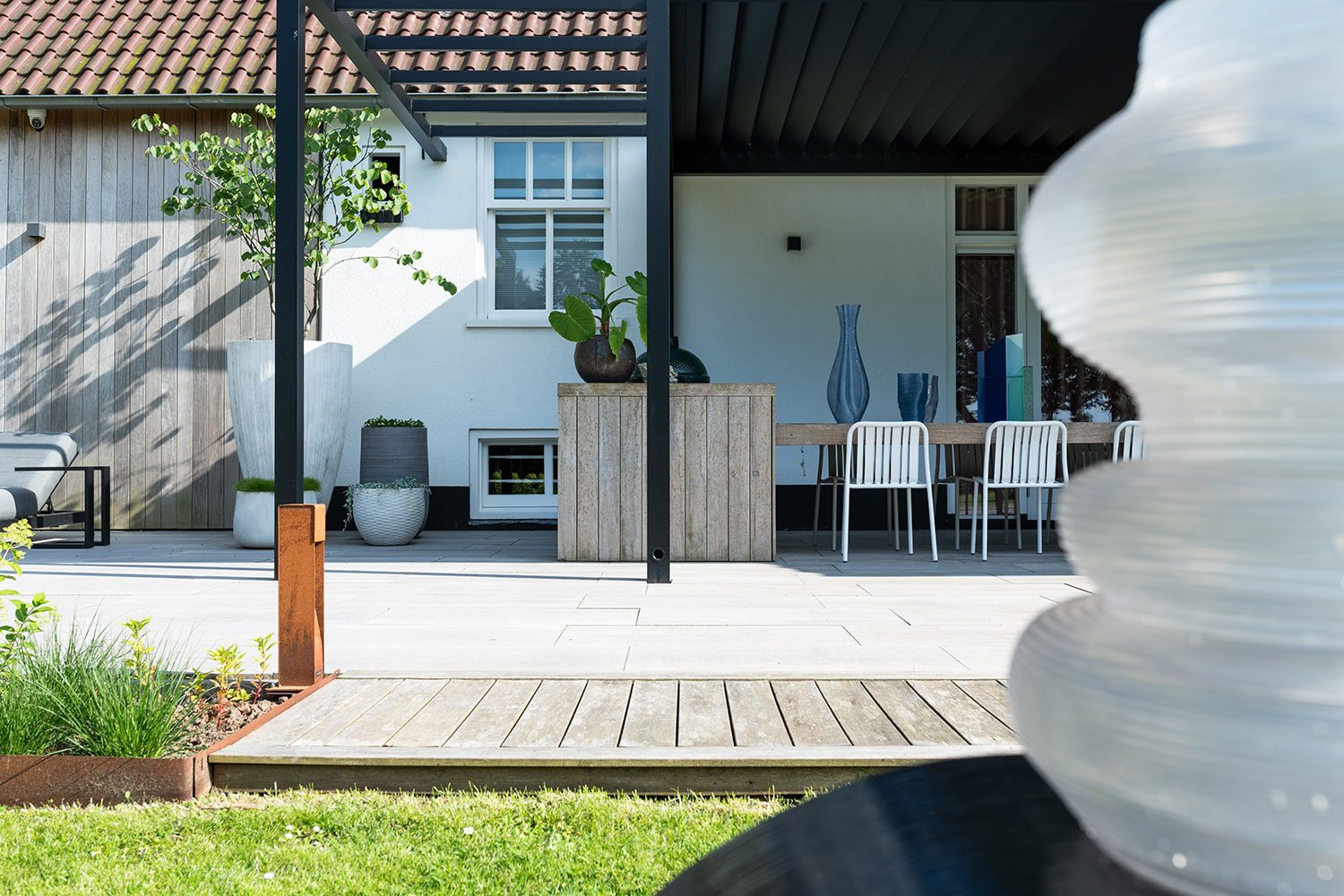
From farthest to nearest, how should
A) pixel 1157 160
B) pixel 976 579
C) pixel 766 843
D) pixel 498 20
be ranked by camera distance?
pixel 498 20, pixel 976 579, pixel 766 843, pixel 1157 160

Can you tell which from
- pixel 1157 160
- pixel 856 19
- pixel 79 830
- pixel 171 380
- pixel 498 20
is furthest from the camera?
pixel 498 20

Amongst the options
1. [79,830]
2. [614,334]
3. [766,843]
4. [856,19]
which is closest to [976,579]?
[614,334]

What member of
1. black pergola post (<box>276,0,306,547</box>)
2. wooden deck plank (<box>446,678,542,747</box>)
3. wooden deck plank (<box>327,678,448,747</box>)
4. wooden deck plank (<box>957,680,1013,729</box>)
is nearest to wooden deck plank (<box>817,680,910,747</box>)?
wooden deck plank (<box>957,680,1013,729</box>)

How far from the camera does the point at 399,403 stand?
7797mm

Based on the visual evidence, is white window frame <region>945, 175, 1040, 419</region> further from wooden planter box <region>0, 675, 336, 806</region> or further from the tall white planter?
wooden planter box <region>0, 675, 336, 806</region>

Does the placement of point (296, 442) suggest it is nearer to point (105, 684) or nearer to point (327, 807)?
point (105, 684)

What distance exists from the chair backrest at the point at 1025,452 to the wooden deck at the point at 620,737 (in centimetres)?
343

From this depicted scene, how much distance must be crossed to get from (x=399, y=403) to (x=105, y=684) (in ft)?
19.0

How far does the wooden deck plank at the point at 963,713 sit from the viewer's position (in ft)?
6.75

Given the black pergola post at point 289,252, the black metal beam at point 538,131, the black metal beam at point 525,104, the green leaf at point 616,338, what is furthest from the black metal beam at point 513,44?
the green leaf at point 616,338

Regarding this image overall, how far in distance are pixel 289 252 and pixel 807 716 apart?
134 inches

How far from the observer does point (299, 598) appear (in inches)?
100.0

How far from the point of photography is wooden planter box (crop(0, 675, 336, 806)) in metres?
2.00

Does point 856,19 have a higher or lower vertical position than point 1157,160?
higher
